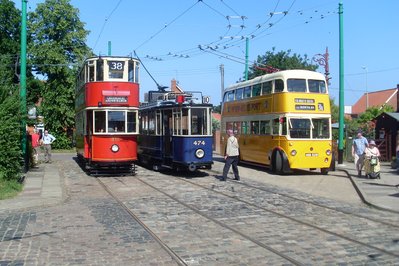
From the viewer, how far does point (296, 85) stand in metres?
19.9

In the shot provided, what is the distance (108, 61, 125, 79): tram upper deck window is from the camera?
61.4 feet

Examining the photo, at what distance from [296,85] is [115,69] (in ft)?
24.1

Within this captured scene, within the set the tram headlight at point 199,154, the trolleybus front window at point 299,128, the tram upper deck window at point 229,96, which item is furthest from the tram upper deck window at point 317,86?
the tram upper deck window at point 229,96

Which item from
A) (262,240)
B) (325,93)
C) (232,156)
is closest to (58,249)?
(262,240)

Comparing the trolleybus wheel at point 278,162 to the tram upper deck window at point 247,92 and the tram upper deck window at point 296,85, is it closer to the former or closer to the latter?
the tram upper deck window at point 296,85

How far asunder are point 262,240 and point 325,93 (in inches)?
525

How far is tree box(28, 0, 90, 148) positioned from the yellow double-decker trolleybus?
27616 millimetres

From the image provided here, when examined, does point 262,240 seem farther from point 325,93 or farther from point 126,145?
point 325,93

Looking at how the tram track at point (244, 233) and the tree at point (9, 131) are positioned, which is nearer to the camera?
the tram track at point (244, 233)

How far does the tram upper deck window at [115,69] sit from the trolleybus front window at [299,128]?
7007 mm

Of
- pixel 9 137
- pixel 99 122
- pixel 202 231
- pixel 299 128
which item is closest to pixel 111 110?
pixel 99 122

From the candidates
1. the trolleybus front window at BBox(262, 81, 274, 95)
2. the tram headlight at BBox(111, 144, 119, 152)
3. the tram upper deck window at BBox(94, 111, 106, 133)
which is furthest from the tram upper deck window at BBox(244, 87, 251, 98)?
the tram upper deck window at BBox(94, 111, 106, 133)

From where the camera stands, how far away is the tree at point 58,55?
146 feet

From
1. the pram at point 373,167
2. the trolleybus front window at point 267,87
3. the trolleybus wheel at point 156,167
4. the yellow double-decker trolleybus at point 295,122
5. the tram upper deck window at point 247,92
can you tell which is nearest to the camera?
the pram at point 373,167
